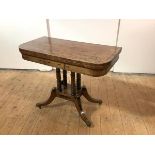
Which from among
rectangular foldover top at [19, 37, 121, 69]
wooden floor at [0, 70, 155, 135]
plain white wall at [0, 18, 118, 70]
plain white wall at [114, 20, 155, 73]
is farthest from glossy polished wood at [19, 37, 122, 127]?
plain white wall at [114, 20, 155, 73]

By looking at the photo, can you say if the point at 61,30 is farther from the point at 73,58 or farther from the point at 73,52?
the point at 73,58

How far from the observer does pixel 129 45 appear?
2.75 m

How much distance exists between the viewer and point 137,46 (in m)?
2.74

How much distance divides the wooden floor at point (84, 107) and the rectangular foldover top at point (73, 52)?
2.04 ft

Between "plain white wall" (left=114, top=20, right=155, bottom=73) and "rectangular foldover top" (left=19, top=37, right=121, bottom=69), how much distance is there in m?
1.10

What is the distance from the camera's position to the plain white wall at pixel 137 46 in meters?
2.62

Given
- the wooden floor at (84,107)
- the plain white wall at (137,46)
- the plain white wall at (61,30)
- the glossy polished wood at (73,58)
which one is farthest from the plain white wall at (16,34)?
the plain white wall at (137,46)

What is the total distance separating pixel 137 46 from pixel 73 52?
4.70 feet

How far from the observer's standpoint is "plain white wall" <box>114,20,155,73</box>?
262 centimetres

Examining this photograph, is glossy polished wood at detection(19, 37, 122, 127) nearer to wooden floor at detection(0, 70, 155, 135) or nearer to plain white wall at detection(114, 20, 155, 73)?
wooden floor at detection(0, 70, 155, 135)

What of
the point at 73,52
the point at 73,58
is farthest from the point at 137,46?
the point at 73,58

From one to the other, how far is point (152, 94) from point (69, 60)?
130cm

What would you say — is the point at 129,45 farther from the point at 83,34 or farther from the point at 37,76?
the point at 37,76

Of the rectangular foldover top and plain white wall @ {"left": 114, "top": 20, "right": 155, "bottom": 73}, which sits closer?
the rectangular foldover top
